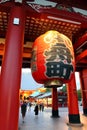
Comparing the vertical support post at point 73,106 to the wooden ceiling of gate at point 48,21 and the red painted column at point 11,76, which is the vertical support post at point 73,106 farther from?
the red painted column at point 11,76

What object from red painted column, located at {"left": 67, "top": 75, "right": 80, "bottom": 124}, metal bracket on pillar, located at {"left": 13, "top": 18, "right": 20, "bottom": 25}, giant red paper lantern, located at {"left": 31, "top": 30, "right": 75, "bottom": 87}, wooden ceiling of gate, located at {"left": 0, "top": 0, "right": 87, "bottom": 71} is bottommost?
red painted column, located at {"left": 67, "top": 75, "right": 80, "bottom": 124}

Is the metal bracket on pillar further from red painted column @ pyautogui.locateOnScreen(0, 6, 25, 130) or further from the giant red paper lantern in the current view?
the giant red paper lantern

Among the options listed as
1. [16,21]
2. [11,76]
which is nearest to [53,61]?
[11,76]

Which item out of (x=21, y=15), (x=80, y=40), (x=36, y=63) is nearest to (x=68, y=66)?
(x=36, y=63)

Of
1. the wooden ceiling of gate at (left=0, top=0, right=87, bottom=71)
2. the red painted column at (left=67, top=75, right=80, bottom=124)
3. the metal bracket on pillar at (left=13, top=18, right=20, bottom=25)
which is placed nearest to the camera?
the metal bracket on pillar at (left=13, top=18, right=20, bottom=25)

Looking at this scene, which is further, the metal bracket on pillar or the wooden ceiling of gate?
the wooden ceiling of gate

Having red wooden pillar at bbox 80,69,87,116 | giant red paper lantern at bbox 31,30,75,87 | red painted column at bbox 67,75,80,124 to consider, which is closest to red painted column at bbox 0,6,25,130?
giant red paper lantern at bbox 31,30,75,87

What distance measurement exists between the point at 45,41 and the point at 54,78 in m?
0.97

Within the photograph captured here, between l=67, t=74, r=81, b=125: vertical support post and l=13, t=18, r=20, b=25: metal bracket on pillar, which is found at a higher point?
l=13, t=18, r=20, b=25: metal bracket on pillar

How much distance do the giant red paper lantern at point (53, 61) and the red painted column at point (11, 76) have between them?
45cm

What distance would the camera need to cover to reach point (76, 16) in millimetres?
5230

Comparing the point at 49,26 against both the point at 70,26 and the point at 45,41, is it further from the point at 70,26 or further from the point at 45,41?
the point at 45,41

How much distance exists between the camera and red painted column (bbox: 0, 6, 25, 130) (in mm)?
3584

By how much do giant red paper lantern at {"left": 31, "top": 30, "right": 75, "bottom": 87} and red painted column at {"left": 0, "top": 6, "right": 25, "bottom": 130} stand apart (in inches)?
17.8
